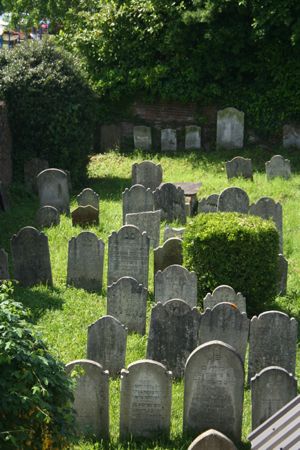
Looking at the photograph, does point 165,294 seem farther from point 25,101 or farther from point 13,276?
point 25,101

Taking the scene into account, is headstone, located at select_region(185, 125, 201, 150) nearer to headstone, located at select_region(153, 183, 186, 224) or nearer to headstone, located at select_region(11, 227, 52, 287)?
headstone, located at select_region(153, 183, 186, 224)

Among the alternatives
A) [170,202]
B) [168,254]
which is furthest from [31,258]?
[170,202]

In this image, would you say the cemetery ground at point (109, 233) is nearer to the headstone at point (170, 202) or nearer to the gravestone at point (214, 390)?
the gravestone at point (214, 390)

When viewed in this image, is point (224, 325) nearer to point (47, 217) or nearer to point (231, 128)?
point (47, 217)

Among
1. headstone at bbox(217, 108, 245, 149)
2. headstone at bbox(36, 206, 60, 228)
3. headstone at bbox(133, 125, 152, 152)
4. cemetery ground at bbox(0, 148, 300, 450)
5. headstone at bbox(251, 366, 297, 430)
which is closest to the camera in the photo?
headstone at bbox(251, 366, 297, 430)

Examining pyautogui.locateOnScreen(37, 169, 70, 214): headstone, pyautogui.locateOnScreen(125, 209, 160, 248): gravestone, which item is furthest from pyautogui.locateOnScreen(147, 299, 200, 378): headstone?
pyautogui.locateOnScreen(37, 169, 70, 214): headstone

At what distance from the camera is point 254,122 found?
866 inches

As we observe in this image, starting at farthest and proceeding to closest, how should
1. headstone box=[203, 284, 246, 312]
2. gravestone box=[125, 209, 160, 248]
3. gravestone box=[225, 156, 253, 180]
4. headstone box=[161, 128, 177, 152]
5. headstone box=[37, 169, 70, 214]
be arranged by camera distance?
1. headstone box=[161, 128, 177, 152]
2. gravestone box=[225, 156, 253, 180]
3. headstone box=[37, 169, 70, 214]
4. gravestone box=[125, 209, 160, 248]
5. headstone box=[203, 284, 246, 312]

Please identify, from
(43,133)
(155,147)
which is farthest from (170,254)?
(155,147)

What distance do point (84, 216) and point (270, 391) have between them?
743 centimetres

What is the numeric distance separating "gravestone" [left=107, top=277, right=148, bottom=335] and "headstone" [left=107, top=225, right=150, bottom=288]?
1.34 metres

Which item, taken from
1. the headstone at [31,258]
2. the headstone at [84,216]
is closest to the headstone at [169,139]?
the headstone at [84,216]

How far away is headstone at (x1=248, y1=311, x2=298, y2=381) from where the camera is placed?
30.5 feet

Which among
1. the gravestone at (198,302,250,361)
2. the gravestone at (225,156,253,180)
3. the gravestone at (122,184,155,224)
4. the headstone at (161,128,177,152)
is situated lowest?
the gravestone at (198,302,250,361)
